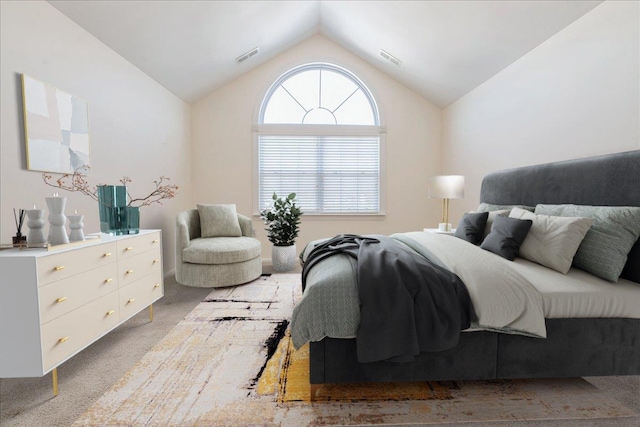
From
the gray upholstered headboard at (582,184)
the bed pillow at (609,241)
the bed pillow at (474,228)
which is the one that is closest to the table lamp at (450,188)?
the gray upholstered headboard at (582,184)

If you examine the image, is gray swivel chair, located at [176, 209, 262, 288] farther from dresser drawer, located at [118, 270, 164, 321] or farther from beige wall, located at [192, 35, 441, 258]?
beige wall, located at [192, 35, 441, 258]

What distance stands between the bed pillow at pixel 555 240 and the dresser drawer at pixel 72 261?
285 cm

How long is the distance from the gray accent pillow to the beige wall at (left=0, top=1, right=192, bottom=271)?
533mm

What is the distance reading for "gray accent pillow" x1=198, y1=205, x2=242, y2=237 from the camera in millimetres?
3973

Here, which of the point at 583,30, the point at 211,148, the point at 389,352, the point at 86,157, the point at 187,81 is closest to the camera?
the point at 389,352

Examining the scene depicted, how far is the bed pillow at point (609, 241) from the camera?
1.86m

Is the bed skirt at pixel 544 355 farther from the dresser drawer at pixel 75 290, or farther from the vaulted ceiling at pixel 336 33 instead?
the vaulted ceiling at pixel 336 33

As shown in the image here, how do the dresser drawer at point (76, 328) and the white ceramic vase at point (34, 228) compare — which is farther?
the white ceramic vase at point (34, 228)

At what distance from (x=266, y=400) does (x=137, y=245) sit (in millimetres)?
1584

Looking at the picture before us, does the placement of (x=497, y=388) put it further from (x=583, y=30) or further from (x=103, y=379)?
(x=583, y=30)

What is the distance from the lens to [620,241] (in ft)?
6.17

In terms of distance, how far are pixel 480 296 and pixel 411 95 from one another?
4147 millimetres

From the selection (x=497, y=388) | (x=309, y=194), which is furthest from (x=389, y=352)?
(x=309, y=194)

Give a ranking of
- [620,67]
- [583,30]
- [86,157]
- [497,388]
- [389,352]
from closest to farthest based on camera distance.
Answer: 1. [389,352]
2. [497,388]
3. [620,67]
4. [583,30]
5. [86,157]
